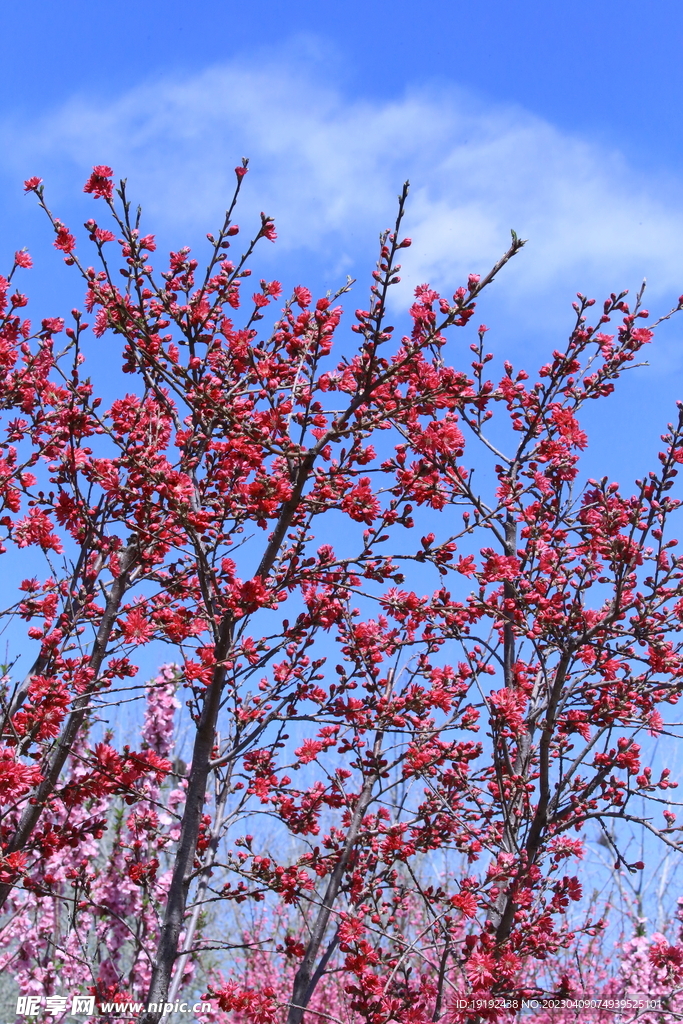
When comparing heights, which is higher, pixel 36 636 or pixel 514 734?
pixel 514 734

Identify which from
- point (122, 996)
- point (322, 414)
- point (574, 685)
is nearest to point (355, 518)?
point (322, 414)

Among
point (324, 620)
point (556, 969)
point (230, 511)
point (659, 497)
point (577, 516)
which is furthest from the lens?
point (556, 969)

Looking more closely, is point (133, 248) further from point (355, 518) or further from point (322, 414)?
point (355, 518)

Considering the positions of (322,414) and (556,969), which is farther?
(556,969)

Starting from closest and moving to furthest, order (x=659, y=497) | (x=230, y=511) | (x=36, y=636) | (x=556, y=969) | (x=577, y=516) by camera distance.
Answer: (x=230, y=511), (x=659, y=497), (x=36, y=636), (x=577, y=516), (x=556, y=969)

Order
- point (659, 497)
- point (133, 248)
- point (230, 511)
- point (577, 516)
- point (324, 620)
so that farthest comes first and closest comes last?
Answer: point (577, 516), point (324, 620), point (659, 497), point (230, 511), point (133, 248)

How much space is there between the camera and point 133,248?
Result: 4.30 meters

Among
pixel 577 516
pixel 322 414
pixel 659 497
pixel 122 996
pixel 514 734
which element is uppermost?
pixel 577 516

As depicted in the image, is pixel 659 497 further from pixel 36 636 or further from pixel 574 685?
pixel 36 636

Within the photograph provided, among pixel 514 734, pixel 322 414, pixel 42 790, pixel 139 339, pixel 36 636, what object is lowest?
pixel 42 790

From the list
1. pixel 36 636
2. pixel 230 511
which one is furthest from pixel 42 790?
pixel 230 511

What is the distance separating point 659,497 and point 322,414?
2.15 m

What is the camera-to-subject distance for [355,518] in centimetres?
453

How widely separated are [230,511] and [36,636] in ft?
6.87
